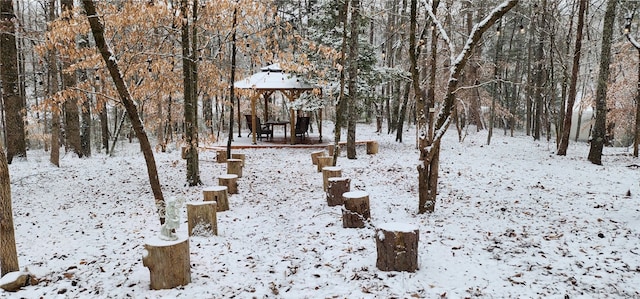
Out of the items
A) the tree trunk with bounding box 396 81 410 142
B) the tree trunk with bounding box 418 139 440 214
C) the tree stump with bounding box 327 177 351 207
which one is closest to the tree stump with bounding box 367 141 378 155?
the tree trunk with bounding box 396 81 410 142

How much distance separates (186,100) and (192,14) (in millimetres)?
1844

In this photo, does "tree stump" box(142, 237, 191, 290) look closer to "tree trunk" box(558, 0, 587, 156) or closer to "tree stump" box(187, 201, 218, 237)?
"tree stump" box(187, 201, 218, 237)

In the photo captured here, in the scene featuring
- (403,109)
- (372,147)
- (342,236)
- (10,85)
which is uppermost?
(10,85)

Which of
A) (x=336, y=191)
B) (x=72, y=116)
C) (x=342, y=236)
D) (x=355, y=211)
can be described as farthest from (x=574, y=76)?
(x=72, y=116)

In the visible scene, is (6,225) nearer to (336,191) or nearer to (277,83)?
(336,191)

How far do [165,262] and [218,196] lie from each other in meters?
2.98

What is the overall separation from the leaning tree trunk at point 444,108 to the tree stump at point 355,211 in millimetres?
973

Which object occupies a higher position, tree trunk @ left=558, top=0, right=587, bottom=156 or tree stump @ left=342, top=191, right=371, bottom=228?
tree trunk @ left=558, top=0, right=587, bottom=156

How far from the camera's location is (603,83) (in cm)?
1038

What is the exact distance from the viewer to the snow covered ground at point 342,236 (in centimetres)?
376

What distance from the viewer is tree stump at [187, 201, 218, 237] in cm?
533

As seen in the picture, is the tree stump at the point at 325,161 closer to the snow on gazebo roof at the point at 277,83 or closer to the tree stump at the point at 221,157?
the tree stump at the point at 221,157

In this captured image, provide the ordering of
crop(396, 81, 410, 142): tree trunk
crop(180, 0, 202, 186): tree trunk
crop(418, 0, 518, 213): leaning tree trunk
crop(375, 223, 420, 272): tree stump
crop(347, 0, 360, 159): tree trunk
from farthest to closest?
crop(396, 81, 410, 142): tree trunk
crop(347, 0, 360, 159): tree trunk
crop(180, 0, 202, 186): tree trunk
crop(418, 0, 518, 213): leaning tree trunk
crop(375, 223, 420, 272): tree stump

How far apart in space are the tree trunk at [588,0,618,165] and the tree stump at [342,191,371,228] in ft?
29.4
